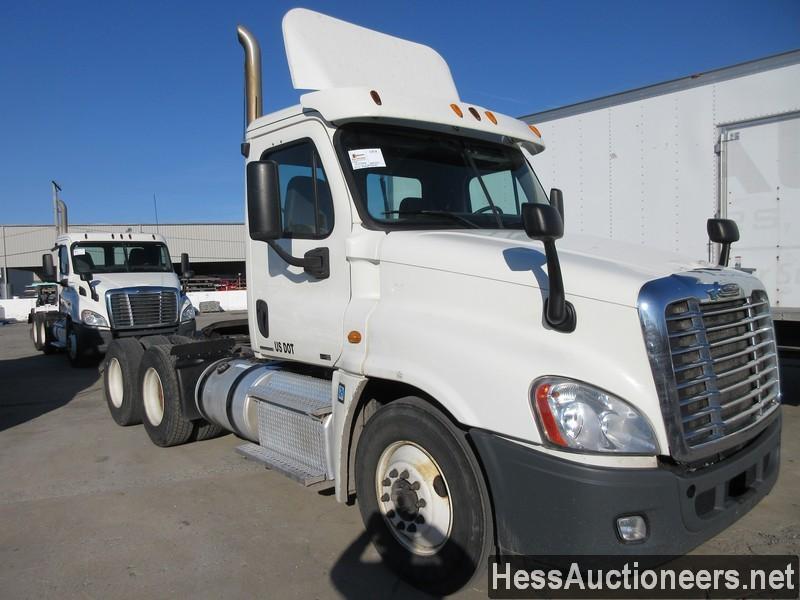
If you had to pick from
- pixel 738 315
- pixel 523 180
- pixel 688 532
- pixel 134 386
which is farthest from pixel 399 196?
pixel 134 386

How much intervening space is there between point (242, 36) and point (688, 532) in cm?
490

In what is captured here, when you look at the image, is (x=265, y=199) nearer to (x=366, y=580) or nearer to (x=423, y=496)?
(x=423, y=496)

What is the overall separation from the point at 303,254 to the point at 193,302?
24294mm

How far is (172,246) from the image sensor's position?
51.5 metres

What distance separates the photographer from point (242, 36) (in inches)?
206

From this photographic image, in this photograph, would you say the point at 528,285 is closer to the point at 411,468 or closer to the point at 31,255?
the point at 411,468

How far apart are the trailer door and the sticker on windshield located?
4291mm

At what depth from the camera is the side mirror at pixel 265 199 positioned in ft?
11.4

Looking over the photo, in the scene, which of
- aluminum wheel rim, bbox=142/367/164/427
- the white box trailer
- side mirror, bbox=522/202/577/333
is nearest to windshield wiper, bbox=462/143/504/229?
Result: side mirror, bbox=522/202/577/333

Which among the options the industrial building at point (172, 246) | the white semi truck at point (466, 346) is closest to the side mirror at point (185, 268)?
the white semi truck at point (466, 346)

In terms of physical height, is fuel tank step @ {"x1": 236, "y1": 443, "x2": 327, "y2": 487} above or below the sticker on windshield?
below

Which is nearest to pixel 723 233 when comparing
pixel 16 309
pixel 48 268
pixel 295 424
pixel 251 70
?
pixel 295 424

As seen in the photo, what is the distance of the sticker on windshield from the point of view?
364 cm

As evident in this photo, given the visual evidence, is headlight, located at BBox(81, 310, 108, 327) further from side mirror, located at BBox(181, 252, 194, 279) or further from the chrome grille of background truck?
the chrome grille of background truck
